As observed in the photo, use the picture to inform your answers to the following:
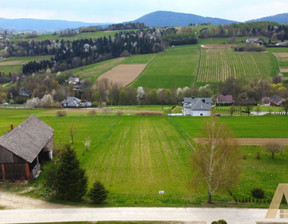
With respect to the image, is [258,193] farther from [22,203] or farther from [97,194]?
[22,203]

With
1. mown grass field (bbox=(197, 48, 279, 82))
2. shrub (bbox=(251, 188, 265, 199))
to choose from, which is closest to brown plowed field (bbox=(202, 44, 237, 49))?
mown grass field (bbox=(197, 48, 279, 82))

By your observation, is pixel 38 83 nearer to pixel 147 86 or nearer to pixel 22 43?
pixel 147 86

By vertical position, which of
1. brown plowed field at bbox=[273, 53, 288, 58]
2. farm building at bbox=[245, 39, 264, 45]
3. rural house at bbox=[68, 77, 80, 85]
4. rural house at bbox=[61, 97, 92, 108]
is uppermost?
farm building at bbox=[245, 39, 264, 45]

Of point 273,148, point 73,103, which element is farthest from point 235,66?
point 273,148

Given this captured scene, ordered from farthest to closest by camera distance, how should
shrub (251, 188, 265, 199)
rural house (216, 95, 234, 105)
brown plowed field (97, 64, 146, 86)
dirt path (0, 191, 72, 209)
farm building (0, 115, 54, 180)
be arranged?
brown plowed field (97, 64, 146, 86), rural house (216, 95, 234, 105), farm building (0, 115, 54, 180), shrub (251, 188, 265, 199), dirt path (0, 191, 72, 209)

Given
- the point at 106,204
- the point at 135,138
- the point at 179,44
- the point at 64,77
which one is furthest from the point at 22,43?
the point at 106,204

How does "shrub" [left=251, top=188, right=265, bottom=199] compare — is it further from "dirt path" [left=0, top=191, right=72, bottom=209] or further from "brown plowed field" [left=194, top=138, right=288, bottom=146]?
"brown plowed field" [left=194, top=138, right=288, bottom=146]
